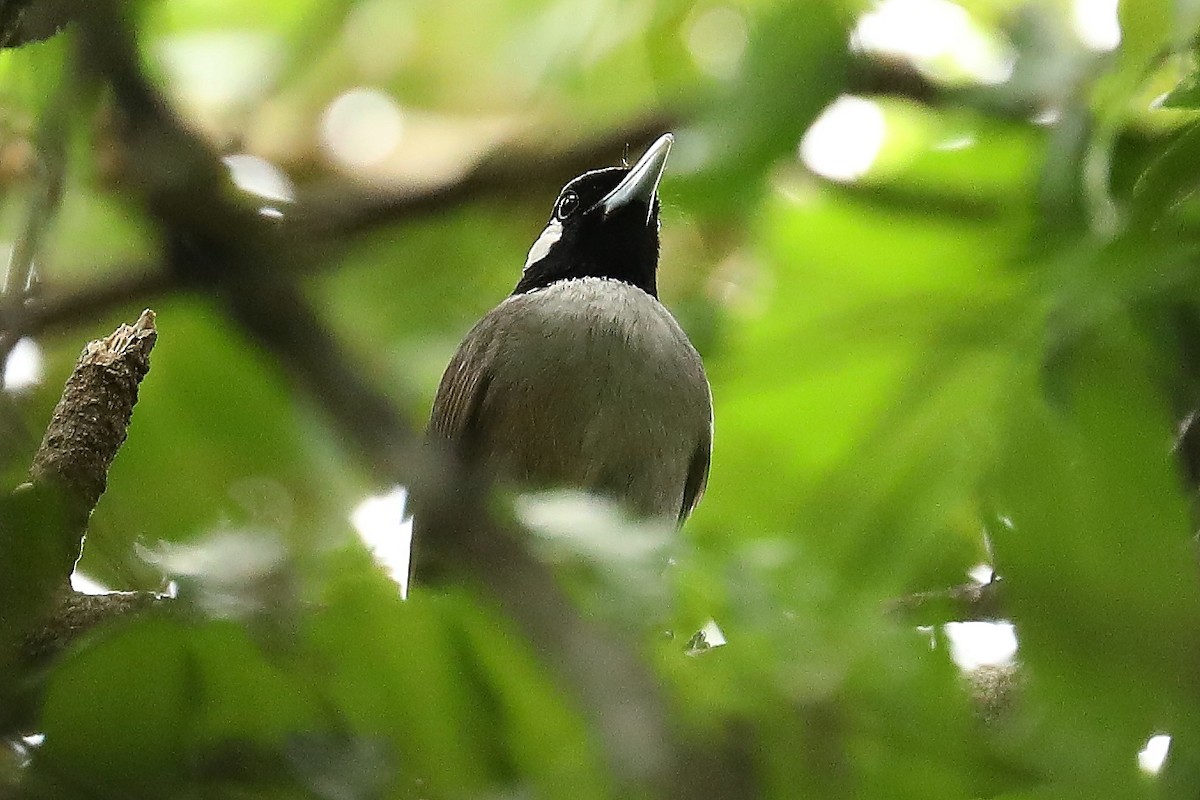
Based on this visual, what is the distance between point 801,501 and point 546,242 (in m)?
3.12

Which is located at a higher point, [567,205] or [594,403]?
[567,205]

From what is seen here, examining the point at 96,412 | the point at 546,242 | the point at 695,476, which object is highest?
the point at 546,242

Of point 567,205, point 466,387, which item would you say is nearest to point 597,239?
point 567,205

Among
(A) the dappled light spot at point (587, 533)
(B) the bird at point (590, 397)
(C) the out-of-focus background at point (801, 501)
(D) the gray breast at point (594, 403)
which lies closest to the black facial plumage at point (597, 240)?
(B) the bird at point (590, 397)

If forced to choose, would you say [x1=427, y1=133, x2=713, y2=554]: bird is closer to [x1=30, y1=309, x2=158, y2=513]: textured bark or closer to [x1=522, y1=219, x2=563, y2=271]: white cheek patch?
[x1=522, y1=219, x2=563, y2=271]: white cheek patch

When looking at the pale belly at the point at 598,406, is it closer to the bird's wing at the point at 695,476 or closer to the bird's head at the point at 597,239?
the bird's wing at the point at 695,476

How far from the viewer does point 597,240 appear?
16.2 feet

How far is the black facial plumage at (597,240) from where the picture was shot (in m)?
4.82

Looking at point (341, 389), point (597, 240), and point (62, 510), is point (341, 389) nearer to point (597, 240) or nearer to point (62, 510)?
point (62, 510)

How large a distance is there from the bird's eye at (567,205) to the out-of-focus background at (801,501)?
213 cm

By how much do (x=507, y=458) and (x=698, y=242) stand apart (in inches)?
41.4

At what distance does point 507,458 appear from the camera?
3.93 meters

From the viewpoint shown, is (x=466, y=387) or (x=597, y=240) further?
(x=597, y=240)

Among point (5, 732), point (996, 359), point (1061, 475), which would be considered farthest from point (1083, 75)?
point (5, 732)
